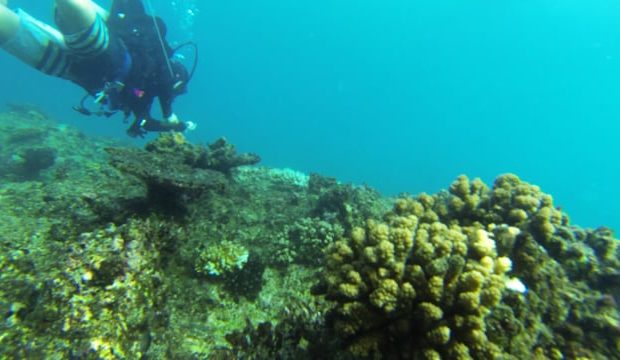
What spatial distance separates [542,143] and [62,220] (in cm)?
20162

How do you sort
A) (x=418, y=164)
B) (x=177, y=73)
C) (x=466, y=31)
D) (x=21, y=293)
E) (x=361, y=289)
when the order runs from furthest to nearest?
1. (x=466, y=31)
2. (x=418, y=164)
3. (x=177, y=73)
4. (x=21, y=293)
5. (x=361, y=289)

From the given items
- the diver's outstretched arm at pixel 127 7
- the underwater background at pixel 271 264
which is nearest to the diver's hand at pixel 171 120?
the underwater background at pixel 271 264

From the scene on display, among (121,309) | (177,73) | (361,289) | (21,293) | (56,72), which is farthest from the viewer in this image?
(177,73)

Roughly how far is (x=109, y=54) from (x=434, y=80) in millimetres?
182237

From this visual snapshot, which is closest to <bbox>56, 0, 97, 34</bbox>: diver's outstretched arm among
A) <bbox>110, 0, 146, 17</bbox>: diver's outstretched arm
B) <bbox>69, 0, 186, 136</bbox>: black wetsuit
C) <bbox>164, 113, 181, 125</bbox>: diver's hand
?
<bbox>69, 0, 186, 136</bbox>: black wetsuit

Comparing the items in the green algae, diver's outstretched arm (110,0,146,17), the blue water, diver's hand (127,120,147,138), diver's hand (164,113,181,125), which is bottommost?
the green algae

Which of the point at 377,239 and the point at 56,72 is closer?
the point at 377,239

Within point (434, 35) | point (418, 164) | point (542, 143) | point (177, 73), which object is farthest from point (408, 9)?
→ point (177, 73)

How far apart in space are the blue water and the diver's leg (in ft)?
372

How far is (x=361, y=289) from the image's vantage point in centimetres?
276

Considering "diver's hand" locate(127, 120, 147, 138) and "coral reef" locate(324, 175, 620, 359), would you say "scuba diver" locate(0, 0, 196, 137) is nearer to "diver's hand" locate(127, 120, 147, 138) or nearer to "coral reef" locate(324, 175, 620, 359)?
"diver's hand" locate(127, 120, 147, 138)

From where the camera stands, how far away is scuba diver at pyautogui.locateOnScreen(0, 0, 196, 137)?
24.6 feet

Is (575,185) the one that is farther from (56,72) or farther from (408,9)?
(56,72)

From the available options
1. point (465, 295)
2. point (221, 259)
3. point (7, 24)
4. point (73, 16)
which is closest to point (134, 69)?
point (73, 16)
